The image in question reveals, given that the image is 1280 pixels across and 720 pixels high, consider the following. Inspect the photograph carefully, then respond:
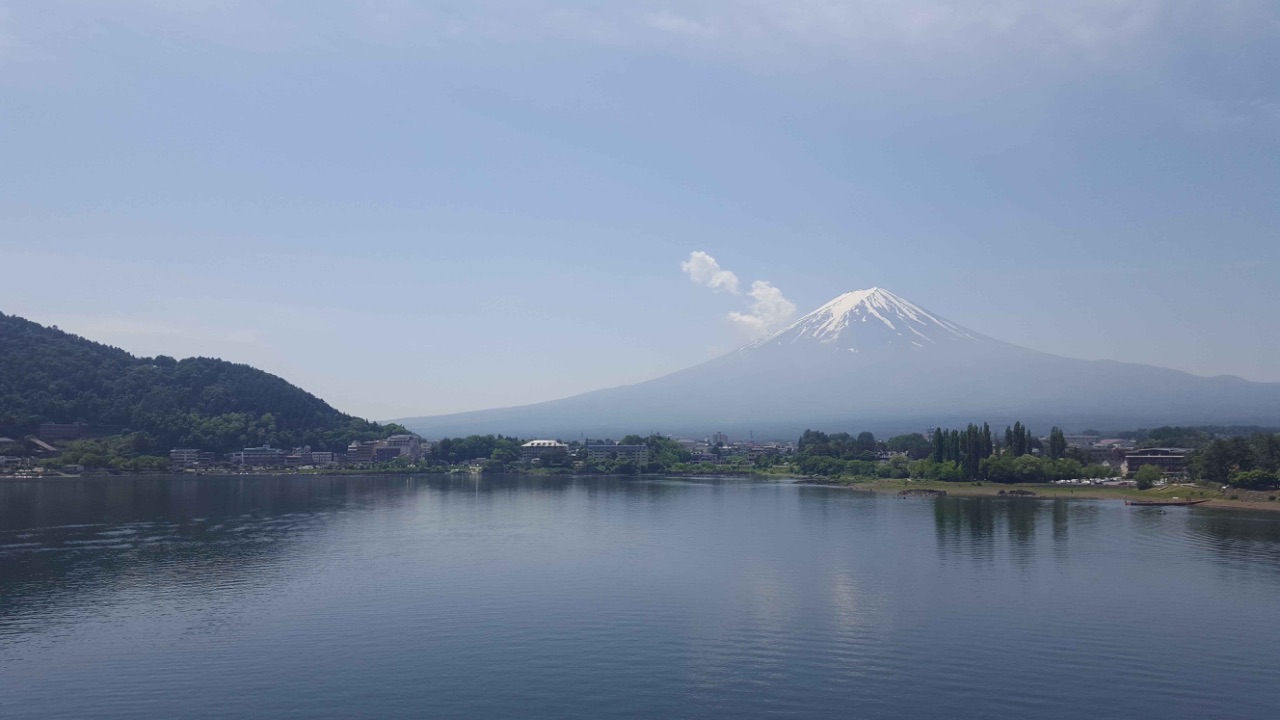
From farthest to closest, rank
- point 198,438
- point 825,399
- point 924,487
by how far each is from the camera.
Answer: point 825,399
point 198,438
point 924,487

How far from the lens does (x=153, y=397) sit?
288 feet

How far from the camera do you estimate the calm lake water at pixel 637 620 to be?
1277 cm

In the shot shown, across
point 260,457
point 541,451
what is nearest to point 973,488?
point 541,451

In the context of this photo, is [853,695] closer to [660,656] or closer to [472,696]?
[660,656]

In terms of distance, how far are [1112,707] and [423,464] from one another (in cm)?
8848

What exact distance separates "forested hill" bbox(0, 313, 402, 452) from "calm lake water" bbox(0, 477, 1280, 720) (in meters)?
54.4

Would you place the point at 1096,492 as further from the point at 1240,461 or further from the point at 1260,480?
the point at 1260,480

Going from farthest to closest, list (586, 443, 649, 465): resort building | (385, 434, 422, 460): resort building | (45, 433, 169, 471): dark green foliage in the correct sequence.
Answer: (385, 434, 422, 460): resort building, (586, 443, 649, 465): resort building, (45, 433, 169, 471): dark green foliage

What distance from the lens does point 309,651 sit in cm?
1520

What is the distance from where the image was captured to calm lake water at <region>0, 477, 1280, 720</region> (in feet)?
41.9

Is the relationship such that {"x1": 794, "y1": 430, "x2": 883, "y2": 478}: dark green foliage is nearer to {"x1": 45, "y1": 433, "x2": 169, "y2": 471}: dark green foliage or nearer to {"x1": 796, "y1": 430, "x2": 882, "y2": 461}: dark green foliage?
{"x1": 796, "y1": 430, "x2": 882, "y2": 461}: dark green foliage

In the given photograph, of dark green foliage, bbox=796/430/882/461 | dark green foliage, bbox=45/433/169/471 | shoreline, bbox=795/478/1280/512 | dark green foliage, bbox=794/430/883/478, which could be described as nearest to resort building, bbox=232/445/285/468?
dark green foliage, bbox=45/433/169/471

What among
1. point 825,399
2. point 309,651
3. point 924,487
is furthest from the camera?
point 825,399

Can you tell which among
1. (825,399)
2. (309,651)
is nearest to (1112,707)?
(309,651)
